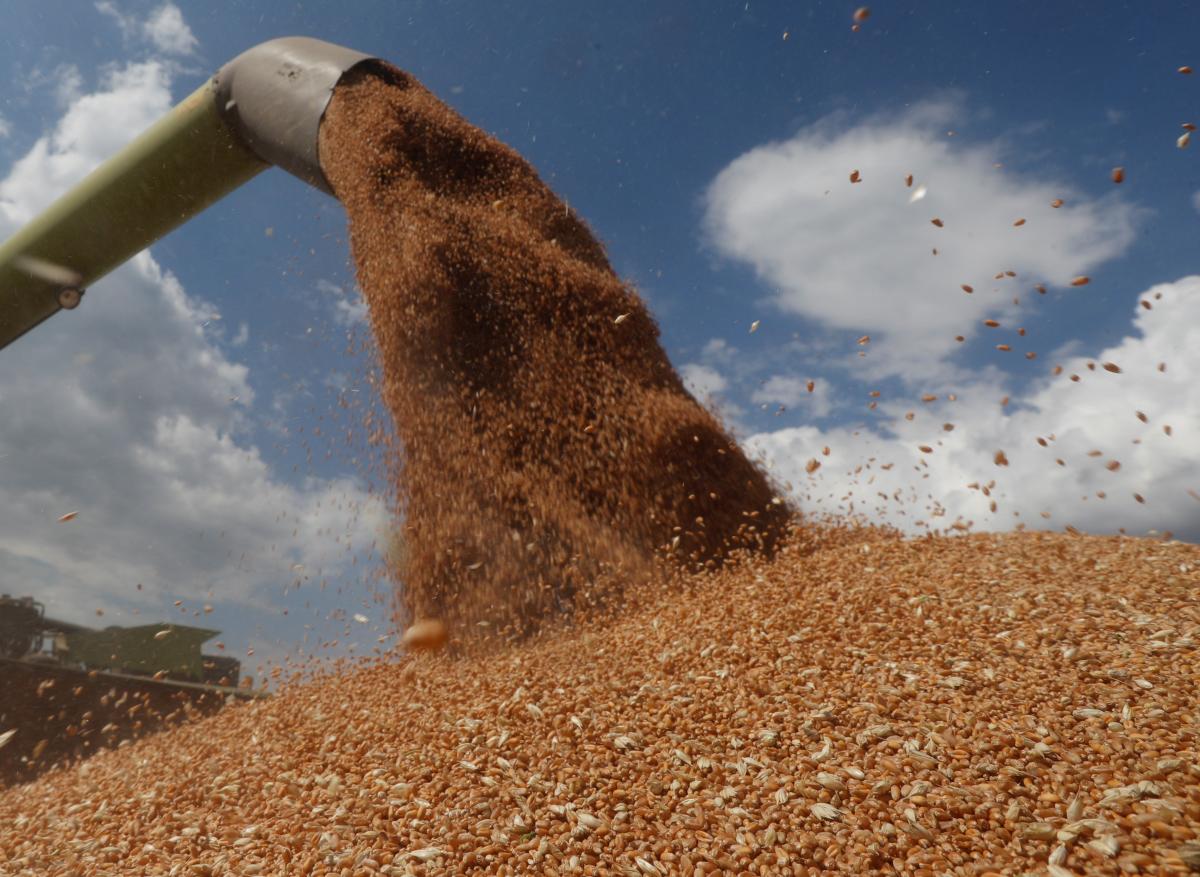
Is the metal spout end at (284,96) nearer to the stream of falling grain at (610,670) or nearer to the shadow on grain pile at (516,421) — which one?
the stream of falling grain at (610,670)

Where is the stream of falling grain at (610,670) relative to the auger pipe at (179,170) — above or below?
below

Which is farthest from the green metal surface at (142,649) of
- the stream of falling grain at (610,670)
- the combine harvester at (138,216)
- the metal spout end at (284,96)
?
the metal spout end at (284,96)

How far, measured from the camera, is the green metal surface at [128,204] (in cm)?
554

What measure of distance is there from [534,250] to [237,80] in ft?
8.92

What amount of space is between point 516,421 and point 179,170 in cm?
361

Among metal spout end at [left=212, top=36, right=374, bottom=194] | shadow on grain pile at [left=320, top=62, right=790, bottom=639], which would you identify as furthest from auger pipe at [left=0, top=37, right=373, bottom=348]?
shadow on grain pile at [left=320, top=62, right=790, bottom=639]

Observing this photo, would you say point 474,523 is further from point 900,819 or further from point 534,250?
point 900,819

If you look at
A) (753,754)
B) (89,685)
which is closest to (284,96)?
(89,685)

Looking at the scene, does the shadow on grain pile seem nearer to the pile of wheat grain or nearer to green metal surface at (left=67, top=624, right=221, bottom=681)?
the pile of wheat grain

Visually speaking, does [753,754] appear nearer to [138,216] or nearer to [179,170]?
[179,170]

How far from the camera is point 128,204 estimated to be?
5.62 meters

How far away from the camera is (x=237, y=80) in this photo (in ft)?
17.6

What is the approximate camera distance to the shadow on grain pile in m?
4.09

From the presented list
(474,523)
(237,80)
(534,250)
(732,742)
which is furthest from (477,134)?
(732,742)
